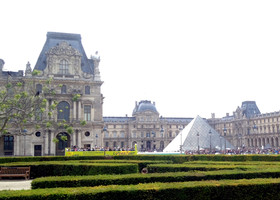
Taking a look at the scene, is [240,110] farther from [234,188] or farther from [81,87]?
[234,188]

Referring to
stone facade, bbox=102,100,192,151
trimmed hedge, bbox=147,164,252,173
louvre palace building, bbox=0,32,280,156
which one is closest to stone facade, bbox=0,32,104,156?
louvre palace building, bbox=0,32,280,156

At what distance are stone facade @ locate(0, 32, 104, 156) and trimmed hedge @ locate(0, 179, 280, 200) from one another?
105 feet

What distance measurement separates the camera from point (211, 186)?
27.6 feet

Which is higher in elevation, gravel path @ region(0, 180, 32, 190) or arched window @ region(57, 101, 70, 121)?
arched window @ region(57, 101, 70, 121)

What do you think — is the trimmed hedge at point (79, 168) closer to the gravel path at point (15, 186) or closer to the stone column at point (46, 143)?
the gravel path at point (15, 186)

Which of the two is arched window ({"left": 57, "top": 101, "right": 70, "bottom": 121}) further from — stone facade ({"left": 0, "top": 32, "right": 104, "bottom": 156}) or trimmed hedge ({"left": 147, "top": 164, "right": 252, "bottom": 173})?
trimmed hedge ({"left": 147, "top": 164, "right": 252, "bottom": 173})

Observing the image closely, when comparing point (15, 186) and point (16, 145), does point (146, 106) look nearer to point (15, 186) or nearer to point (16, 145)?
point (16, 145)

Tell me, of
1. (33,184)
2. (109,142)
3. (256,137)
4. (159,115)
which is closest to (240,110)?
(256,137)

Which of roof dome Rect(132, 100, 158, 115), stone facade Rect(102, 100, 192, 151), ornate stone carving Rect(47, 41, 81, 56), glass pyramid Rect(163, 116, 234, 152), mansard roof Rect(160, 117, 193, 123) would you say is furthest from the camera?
mansard roof Rect(160, 117, 193, 123)

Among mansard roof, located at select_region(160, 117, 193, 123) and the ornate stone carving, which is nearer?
the ornate stone carving

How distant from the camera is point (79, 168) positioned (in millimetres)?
14969

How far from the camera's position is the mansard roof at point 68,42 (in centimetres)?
4231

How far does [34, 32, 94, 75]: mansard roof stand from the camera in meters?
42.3

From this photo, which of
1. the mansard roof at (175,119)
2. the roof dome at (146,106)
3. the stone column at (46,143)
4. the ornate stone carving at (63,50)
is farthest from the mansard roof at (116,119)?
the stone column at (46,143)
